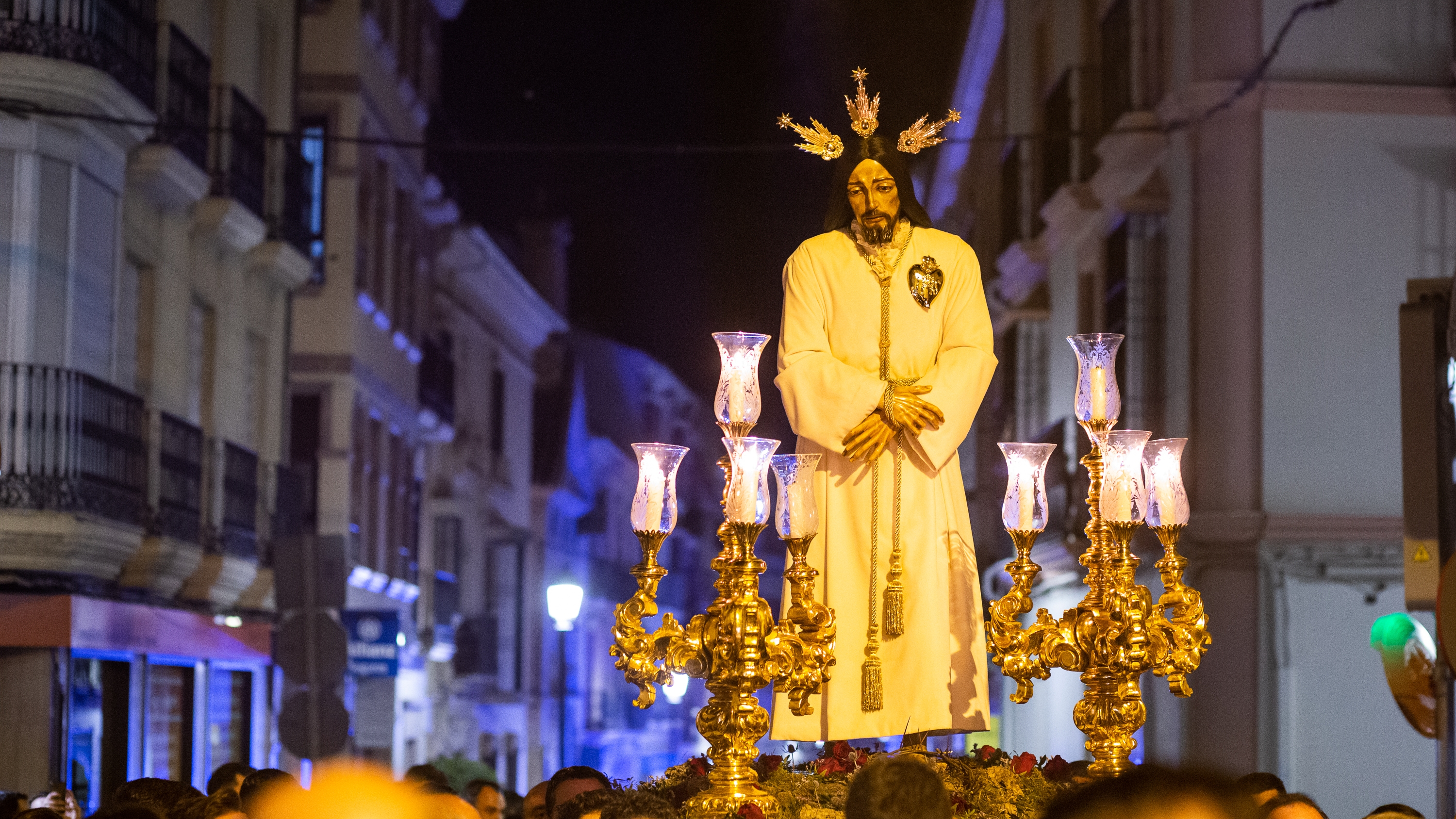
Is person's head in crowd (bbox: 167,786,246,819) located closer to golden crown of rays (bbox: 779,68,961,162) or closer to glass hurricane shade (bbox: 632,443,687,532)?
glass hurricane shade (bbox: 632,443,687,532)

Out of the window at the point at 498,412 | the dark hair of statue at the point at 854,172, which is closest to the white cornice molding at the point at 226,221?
the dark hair of statue at the point at 854,172

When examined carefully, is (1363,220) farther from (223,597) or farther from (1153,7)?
(223,597)

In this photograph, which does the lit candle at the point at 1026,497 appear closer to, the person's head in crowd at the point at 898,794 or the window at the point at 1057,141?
the person's head in crowd at the point at 898,794

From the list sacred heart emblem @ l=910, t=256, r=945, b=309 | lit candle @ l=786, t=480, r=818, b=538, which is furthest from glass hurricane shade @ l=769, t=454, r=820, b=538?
sacred heart emblem @ l=910, t=256, r=945, b=309

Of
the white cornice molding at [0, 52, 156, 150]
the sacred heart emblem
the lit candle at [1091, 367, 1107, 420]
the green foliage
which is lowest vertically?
the green foliage

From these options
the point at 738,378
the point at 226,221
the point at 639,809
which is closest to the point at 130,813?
the point at 639,809

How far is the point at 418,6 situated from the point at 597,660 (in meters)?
21.5

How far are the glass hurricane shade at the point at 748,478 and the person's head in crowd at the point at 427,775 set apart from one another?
203 cm

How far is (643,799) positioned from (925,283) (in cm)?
288

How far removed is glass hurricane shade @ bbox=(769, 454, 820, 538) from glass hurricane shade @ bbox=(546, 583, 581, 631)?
10.3 metres

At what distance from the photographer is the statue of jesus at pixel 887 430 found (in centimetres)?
819

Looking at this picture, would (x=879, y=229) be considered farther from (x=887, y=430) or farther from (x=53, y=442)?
(x=53, y=442)

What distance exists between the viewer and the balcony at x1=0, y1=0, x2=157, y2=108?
16906 millimetres

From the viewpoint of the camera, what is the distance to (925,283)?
334 inches
